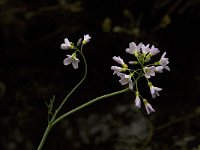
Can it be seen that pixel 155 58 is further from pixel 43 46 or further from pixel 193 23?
pixel 43 46

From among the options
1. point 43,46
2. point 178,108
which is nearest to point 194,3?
point 178,108

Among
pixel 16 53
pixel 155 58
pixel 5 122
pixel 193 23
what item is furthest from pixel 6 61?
pixel 193 23

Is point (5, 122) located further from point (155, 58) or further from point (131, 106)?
point (155, 58)

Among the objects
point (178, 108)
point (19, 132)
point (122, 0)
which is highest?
point (122, 0)

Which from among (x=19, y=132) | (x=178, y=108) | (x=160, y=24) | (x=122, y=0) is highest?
(x=122, y=0)

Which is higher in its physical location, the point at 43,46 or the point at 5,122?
the point at 43,46

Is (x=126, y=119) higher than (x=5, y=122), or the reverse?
(x=5, y=122)

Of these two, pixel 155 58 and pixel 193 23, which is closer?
pixel 155 58
